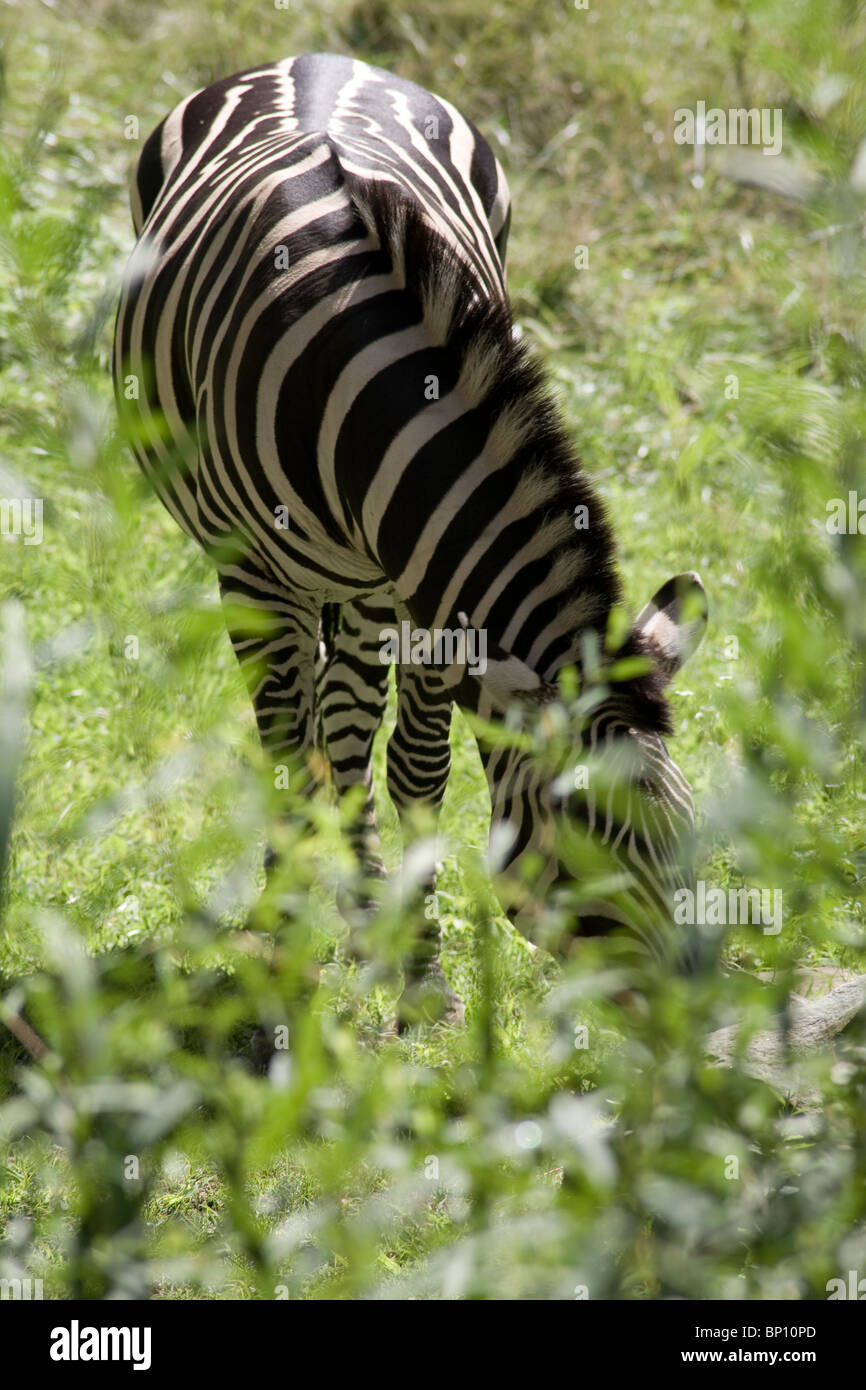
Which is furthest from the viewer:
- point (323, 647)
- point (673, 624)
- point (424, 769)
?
point (323, 647)

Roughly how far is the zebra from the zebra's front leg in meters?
0.01

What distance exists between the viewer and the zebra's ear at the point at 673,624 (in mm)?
3076

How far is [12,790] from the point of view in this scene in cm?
151

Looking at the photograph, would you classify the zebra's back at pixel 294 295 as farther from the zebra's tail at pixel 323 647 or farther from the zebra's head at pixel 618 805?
the zebra's head at pixel 618 805

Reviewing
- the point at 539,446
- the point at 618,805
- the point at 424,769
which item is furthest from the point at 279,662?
the point at 618,805

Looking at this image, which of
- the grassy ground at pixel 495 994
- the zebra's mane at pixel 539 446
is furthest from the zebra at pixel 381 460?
the grassy ground at pixel 495 994

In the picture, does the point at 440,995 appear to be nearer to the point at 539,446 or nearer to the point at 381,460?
the point at 381,460

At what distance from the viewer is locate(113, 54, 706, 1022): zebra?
2.93 meters

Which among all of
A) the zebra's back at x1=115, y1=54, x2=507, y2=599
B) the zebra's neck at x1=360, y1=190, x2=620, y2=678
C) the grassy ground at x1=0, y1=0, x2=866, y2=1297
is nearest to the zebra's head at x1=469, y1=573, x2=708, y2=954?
the zebra's neck at x1=360, y1=190, x2=620, y2=678

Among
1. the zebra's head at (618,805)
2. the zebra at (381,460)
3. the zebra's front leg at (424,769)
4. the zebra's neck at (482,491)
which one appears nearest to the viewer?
the zebra's head at (618,805)

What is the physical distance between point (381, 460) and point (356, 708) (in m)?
1.64

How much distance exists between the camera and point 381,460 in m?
3.37

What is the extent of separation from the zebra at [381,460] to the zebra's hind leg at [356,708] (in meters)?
0.01
